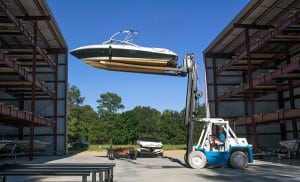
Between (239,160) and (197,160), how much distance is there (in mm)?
2500

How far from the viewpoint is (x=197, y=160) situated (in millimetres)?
22250

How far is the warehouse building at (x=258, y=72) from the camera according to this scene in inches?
1425

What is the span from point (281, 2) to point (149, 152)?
19.8 m

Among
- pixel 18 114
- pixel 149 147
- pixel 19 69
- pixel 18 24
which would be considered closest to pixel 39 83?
pixel 19 69

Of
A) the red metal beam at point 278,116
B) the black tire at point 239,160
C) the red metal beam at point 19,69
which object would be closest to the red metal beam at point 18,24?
the red metal beam at point 19,69

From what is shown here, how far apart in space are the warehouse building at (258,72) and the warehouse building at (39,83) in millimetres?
19681

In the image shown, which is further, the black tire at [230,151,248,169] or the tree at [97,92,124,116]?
the tree at [97,92,124,116]

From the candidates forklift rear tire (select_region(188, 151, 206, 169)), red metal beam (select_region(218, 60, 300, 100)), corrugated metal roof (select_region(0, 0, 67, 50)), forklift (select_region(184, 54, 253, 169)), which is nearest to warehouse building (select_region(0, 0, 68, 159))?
corrugated metal roof (select_region(0, 0, 67, 50))

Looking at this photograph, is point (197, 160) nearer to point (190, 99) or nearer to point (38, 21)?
point (190, 99)

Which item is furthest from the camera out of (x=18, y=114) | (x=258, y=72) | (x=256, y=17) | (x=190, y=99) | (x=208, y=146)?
(x=258, y=72)

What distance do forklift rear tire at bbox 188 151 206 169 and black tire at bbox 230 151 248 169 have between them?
1.76m

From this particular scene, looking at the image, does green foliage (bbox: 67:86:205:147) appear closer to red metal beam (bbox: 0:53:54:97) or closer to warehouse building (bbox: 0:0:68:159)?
warehouse building (bbox: 0:0:68:159)

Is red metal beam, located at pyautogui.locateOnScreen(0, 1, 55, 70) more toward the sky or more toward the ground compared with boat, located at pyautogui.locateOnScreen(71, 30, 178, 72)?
more toward the sky

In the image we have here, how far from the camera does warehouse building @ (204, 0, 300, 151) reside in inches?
1425
